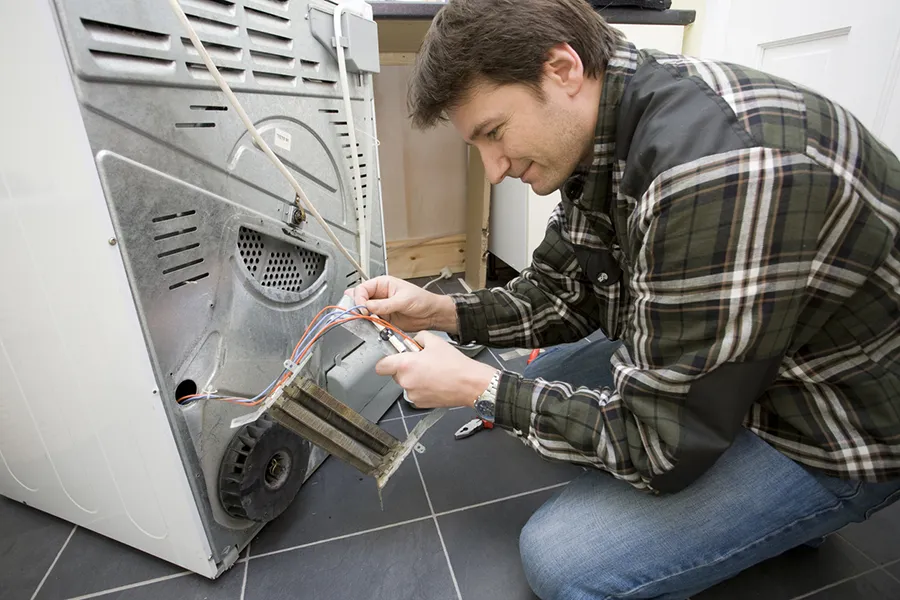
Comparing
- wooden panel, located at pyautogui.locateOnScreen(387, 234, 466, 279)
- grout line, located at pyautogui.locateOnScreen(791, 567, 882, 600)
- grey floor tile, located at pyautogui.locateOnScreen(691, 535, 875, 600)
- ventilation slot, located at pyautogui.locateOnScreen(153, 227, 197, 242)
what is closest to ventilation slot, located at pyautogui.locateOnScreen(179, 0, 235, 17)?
ventilation slot, located at pyautogui.locateOnScreen(153, 227, 197, 242)

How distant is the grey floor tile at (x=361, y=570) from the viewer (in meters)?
0.80

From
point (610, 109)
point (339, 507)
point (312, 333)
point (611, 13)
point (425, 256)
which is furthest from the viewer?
point (425, 256)

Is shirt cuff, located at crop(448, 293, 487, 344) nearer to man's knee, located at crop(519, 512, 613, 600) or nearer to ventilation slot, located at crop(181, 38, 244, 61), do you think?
man's knee, located at crop(519, 512, 613, 600)

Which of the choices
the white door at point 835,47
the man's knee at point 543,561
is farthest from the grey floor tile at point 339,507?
the white door at point 835,47

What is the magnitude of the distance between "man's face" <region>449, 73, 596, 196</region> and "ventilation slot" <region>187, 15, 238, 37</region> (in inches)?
13.5

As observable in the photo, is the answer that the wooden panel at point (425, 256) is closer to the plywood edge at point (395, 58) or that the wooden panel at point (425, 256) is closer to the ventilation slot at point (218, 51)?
the plywood edge at point (395, 58)

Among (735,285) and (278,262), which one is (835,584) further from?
(278,262)

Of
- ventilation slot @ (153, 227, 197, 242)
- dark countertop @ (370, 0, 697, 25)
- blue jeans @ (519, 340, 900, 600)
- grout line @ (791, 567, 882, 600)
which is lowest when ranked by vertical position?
grout line @ (791, 567, 882, 600)

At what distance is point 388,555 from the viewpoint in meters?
0.86

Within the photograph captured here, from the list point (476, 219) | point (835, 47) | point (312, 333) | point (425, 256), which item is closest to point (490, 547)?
point (312, 333)

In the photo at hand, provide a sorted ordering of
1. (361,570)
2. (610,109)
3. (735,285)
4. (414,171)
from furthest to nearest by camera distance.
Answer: (414,171)
(361,570)
(610,109)
(735,285)

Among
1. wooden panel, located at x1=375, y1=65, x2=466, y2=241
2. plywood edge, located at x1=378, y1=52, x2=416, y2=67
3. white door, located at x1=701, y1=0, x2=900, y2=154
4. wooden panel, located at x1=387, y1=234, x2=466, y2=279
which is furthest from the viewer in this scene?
wooden panel, located at x1=387, y1=234, x2=466, y2=279

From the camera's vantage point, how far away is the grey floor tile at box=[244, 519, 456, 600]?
0.80 metres

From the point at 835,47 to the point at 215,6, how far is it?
4.03 feet
